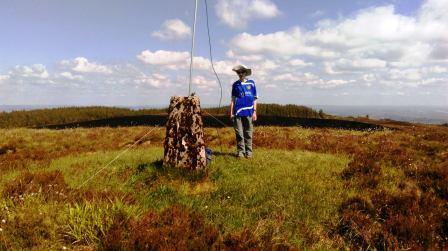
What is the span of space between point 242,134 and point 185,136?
311cm

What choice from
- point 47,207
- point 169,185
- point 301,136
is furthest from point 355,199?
point 301,136

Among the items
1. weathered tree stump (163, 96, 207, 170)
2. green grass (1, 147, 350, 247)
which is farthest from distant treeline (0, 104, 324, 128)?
weathered tree stump (163, 96, 207, 170)

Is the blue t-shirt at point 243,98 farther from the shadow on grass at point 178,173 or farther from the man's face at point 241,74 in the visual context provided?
the shadow on grass at point 178,173

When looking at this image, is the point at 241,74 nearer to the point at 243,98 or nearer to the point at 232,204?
the point at 243,98

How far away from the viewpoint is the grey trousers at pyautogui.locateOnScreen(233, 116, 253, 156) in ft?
40.1

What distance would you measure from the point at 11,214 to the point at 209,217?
346cm

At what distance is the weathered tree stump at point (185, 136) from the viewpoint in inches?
377

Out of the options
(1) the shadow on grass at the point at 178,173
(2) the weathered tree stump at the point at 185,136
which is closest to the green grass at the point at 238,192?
(1) the shadow on grass at the point at 178,173

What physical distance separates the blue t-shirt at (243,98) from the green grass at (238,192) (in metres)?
1.61

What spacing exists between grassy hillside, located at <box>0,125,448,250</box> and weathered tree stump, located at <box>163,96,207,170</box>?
0.44 m

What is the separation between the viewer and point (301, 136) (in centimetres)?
2184

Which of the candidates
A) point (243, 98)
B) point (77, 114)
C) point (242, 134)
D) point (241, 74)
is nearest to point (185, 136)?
point (242, 134)

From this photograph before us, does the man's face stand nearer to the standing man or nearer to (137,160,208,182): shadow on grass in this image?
the standing man

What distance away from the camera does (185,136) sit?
966 centimetres
